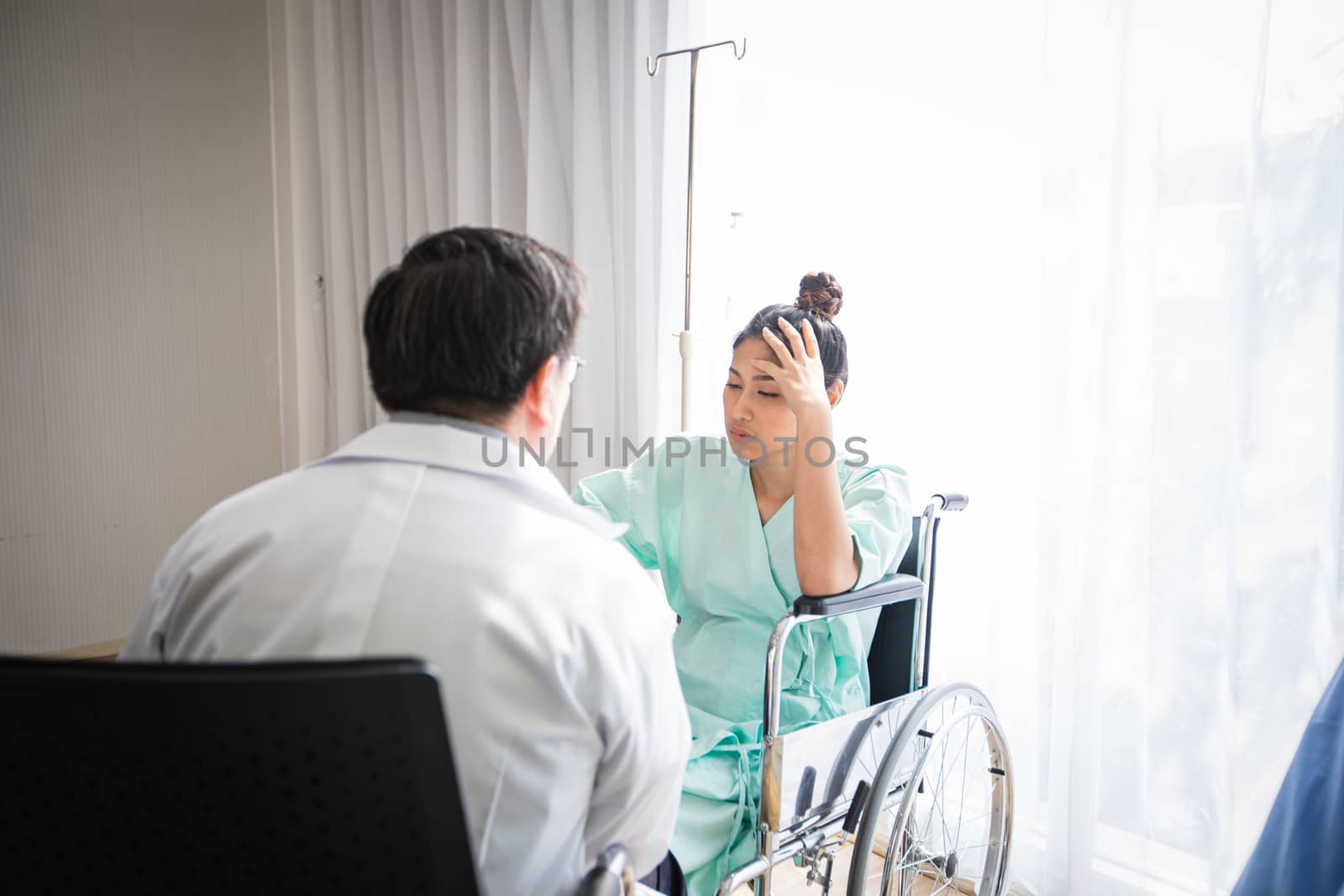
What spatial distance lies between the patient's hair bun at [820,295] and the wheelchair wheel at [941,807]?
63cm

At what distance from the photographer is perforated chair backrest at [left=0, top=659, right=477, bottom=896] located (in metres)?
0.48

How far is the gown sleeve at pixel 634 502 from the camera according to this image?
1521 millimetres

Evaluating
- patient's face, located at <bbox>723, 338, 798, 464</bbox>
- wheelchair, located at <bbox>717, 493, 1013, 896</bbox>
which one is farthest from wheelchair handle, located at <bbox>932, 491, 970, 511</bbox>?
patient's face, located at <bbox>723, 338, 798, 464</bbox>

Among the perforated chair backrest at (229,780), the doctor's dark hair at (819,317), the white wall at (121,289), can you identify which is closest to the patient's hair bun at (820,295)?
the doctor's dark hair at (819,317)

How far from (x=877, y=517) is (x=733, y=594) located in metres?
0.26

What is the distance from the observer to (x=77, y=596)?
9.84 feet

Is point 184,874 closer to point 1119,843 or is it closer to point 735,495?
point 735,495

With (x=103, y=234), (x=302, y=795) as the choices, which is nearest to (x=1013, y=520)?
(x=302, y=795)

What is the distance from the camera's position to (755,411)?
1483 mm

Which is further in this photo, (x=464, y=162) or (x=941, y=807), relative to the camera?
(x=464, y=162)

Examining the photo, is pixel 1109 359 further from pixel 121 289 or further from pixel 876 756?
pixel 121 289

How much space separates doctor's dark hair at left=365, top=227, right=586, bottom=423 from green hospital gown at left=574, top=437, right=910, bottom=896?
71 cm

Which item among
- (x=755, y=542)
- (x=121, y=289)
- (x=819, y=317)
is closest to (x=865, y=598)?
(x=755, y=542)

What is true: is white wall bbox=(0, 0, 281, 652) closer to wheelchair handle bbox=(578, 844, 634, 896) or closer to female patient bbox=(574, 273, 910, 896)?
female patient bbox=(574, 273, 910, 896)
